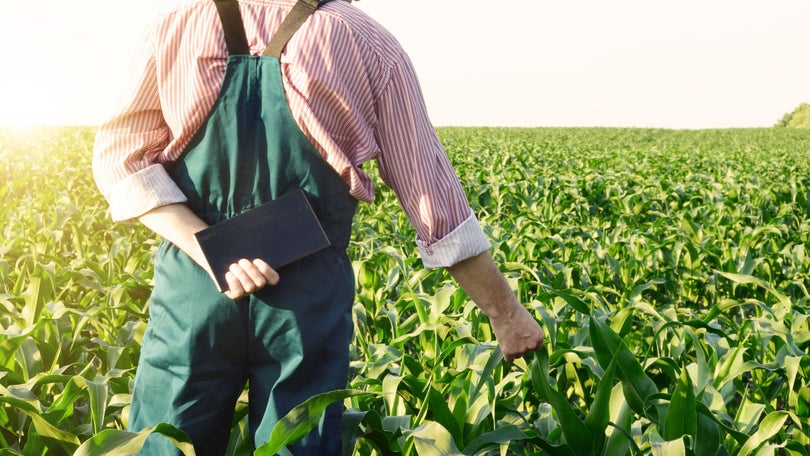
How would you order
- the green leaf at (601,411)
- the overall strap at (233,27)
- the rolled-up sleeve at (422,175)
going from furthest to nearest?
the green leaf at (601,411) < the rolled-up sleeve at (422,175) < the overall strap at (233,27)

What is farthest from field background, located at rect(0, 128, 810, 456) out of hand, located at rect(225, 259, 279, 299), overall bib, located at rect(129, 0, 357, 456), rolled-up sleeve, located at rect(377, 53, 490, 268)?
rolled-up sleeve, located at rect(377, 53, 490, 268)

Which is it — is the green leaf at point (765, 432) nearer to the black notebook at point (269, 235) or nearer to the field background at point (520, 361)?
the field background at point (520, 361)

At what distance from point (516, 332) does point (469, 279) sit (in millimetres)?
200

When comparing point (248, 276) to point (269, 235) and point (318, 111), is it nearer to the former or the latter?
point (269, 235)

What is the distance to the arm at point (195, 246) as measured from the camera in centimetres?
156

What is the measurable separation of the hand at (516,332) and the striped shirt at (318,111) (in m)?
0.22

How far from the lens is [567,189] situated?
8.41m

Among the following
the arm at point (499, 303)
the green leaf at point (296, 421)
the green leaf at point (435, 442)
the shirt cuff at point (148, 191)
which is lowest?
the green leaf at point (435, 442)

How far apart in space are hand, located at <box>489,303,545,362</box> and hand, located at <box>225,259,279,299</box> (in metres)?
0.56

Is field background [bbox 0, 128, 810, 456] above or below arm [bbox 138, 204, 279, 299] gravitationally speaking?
below

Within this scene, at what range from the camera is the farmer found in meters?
1.56

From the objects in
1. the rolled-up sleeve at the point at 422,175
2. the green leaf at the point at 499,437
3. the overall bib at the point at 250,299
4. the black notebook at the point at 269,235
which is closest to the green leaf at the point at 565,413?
the green leaf at the point at 499,437

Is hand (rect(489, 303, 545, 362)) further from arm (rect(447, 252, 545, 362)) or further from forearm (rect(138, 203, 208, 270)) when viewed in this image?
forearm (rect(138, 203, 208, 270))

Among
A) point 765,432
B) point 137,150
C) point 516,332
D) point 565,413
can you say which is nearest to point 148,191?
point 137,150
